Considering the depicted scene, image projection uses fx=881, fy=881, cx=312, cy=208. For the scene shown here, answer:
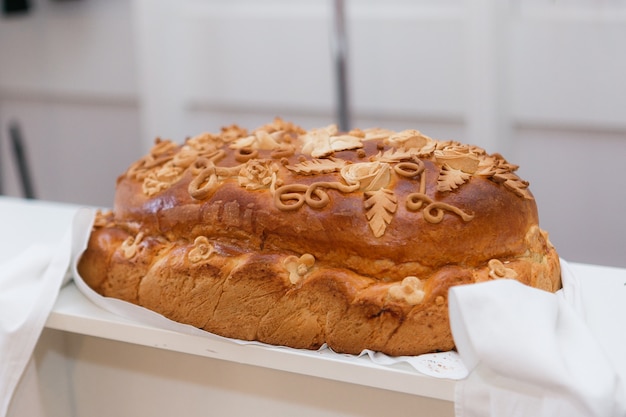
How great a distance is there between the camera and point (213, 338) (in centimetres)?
109

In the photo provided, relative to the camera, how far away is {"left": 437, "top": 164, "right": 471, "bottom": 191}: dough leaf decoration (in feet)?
3.44

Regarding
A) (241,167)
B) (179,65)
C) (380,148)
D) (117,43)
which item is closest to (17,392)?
(241,167)

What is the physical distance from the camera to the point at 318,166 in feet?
3.66

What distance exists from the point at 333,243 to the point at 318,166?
115mm

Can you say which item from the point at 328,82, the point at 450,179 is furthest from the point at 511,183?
the point at 328,82

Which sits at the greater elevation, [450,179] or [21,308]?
[450,179]

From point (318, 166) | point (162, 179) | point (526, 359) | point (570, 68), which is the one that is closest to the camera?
point (526, 359)

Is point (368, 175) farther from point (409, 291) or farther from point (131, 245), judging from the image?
point (131, 245)

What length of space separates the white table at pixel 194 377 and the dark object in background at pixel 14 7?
215 centimetres

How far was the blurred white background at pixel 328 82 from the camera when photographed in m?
2.34

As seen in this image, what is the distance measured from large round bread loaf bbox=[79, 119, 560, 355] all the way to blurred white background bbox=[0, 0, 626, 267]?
1.28m

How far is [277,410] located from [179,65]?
2.04 m

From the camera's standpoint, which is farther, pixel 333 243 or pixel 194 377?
pixel 194 377

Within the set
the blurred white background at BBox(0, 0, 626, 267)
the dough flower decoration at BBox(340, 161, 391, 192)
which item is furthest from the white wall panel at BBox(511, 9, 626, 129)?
the dough flower decoration at BBox(340, 161, 391, 192)
